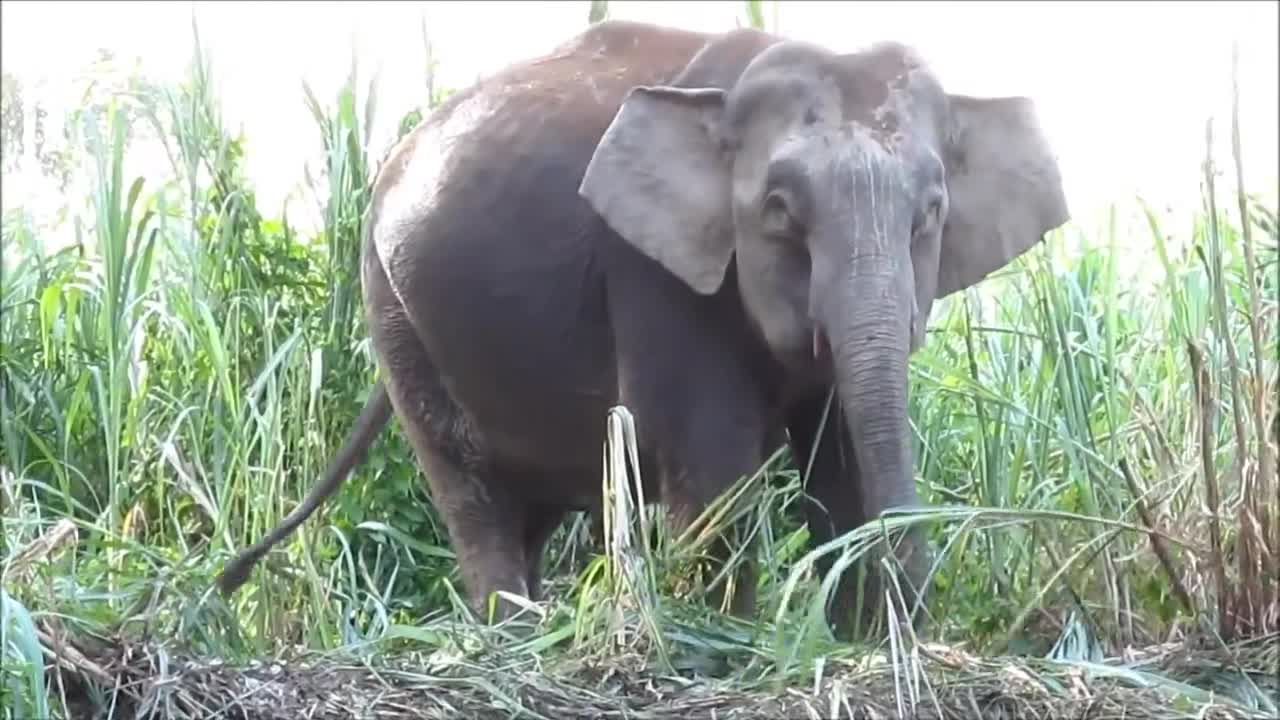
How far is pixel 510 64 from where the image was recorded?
4.74m

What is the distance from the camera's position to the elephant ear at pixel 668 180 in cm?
→ 398

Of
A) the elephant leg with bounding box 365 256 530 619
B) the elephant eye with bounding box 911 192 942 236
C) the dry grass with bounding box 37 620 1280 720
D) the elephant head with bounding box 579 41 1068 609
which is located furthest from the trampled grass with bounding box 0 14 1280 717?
the elephant eye with bounding box 911 192 942 236

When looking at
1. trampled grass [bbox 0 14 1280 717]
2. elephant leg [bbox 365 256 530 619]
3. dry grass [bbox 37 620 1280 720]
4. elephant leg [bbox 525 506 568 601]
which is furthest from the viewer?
elephant leg [bbox 525 506 568 601]

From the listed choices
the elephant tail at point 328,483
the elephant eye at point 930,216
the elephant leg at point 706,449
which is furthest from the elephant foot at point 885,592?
the elephant tail at point 328,483

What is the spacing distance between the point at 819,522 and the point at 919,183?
85 centimetres

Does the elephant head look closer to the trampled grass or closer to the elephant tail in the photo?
the trampled grass

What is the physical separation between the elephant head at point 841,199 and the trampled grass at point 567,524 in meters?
0.24

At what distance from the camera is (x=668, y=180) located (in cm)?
405

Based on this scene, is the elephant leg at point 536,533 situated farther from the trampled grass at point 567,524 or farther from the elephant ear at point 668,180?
the elephant ear at point 668,180

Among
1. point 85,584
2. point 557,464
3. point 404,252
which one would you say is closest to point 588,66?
point 404,252

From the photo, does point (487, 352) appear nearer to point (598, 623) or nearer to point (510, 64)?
point (510, 64)

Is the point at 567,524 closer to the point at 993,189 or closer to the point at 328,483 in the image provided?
the point at 328,483

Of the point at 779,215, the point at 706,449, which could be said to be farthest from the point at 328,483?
the point at 779,215

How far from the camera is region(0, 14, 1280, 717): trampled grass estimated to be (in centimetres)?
327
